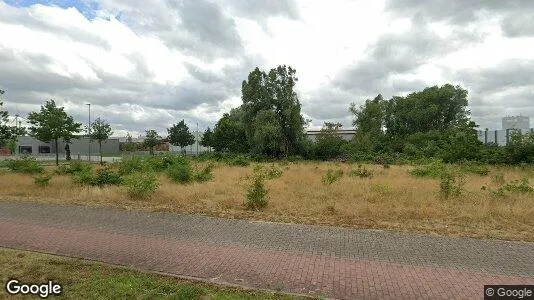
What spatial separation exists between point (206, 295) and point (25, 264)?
311 cm

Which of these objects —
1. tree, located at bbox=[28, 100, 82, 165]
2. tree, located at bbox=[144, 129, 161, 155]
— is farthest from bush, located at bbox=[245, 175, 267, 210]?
tree, located at bbox=[144, 129, 161, 155]

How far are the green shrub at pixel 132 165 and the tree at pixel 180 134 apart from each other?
5762 centimetres

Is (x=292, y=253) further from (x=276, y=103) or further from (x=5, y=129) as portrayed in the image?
(x=276, y=103)

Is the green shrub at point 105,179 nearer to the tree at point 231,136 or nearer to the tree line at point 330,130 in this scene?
the tree line at point 330,130

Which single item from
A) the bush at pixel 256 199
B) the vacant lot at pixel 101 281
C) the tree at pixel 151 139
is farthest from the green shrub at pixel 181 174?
the tree at pixel 151 139

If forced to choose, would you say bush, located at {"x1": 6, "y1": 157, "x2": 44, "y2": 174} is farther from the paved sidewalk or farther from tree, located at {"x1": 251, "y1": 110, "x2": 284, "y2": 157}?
tree, located at {"x1": 251, "y1": 110, "x2": 284, "y2": 157}

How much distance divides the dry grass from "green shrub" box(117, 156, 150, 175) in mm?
3168

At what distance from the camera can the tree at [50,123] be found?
3506 centimetres

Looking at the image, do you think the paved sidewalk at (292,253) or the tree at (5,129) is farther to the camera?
the tree at (5,129)

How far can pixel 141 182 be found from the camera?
1292 cm

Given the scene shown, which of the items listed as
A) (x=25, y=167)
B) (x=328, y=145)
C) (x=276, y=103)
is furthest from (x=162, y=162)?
(x=328, y=145)

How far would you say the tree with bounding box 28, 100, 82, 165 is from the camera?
35.1 m

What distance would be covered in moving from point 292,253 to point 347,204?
5.58m

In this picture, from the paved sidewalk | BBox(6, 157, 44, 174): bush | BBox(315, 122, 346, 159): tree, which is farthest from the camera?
BBox(315, 122, 346, 159): tree
